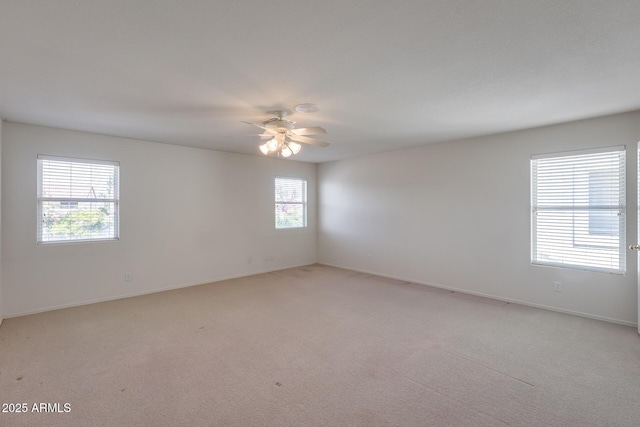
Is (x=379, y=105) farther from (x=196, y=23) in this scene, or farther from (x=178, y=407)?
(x=178, y=407)

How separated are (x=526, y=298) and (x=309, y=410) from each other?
145 inches

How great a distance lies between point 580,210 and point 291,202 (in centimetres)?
500

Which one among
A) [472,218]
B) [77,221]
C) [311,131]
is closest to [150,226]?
[77,221]

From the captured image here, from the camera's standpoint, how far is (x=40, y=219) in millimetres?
4047

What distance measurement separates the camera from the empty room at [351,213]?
1963mm

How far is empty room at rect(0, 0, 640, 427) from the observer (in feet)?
6.44

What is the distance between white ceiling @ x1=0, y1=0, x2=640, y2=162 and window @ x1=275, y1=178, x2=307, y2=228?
3.15m

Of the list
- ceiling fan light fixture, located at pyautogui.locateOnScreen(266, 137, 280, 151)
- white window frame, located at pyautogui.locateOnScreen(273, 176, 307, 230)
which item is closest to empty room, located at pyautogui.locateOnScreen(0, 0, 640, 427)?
ceiling fan light fixture, located at pyautogui.locateOnScreen(266, 137, 280, 151)

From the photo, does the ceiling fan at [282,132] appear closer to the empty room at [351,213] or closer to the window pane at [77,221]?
the empty room at [351,213]

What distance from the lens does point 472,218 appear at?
15.8 ft

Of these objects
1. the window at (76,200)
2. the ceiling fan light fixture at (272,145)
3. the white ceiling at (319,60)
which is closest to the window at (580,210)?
the white ceiling at (319,60)

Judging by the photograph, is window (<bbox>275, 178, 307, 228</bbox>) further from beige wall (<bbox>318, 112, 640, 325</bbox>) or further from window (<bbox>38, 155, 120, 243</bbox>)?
window (<bbox>38, 155, 120, 243</bbox>)

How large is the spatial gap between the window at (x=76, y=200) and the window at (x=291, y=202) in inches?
119

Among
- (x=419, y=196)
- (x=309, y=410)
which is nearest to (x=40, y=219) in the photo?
(x=309, y=410)
